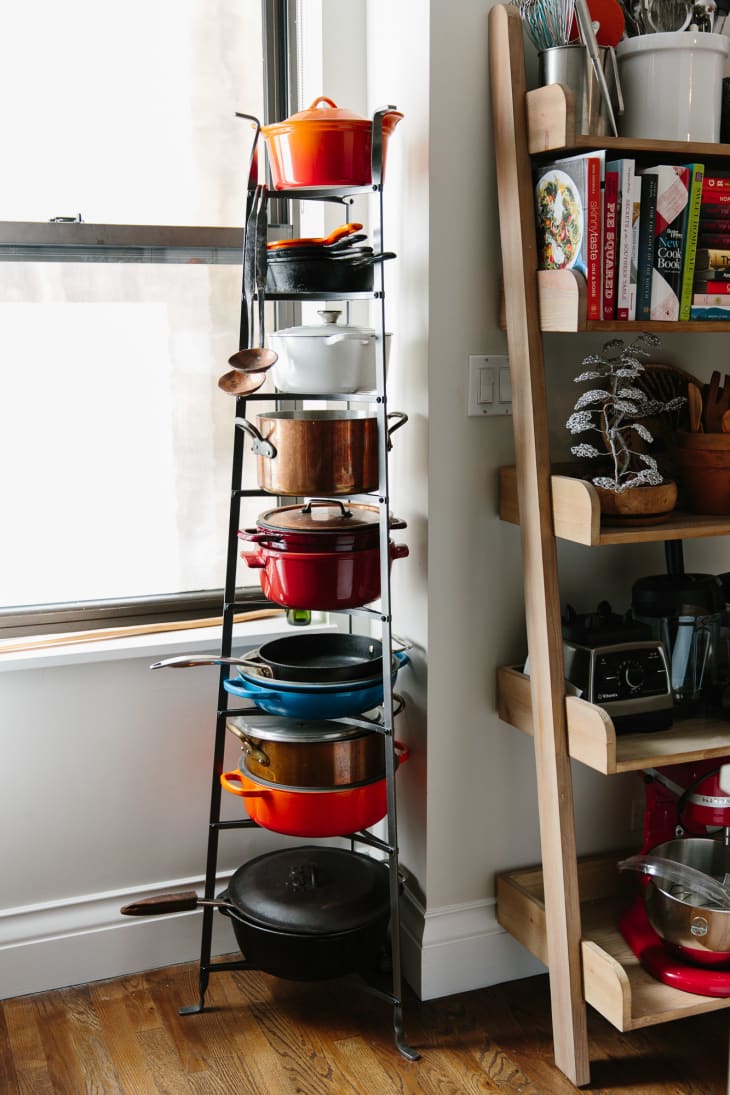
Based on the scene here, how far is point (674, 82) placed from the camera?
1.79 meters

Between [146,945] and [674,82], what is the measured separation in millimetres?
1902

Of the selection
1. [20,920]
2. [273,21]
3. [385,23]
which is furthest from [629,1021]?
[273,21]

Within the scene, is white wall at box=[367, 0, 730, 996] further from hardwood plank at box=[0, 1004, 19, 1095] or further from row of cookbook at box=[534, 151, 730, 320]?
hardwood plank at box=[0, 1004, 19, 1095]

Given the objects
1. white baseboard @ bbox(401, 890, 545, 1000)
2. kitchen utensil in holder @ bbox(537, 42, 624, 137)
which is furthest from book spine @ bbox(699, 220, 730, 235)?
white baseboard @ bbox(401, 890, 545, 1000)

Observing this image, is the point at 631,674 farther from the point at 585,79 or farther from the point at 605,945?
the point at 585,79

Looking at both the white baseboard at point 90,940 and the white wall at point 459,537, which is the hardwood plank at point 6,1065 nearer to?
the white baseboard at point 90,940

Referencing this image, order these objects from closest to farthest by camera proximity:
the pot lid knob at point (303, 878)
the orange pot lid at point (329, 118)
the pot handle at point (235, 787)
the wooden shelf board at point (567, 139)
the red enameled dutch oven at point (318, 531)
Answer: the wooden shelf board at point (567, 139)
the orange pot lid at point (329, 118)
the red enameled dutch oven at point (318, 531)
the pot handle at point (235, 787)
the pot lid knob at point (303, 878)

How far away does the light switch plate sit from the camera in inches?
78.1

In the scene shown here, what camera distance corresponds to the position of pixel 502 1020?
2.08 metres

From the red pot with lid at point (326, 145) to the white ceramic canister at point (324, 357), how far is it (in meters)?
0.23

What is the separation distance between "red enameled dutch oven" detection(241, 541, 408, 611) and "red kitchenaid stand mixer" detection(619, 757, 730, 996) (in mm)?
662

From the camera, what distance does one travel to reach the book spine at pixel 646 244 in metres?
1.77

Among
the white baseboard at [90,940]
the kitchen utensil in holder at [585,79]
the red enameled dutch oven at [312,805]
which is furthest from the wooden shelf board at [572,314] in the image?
the white baseboard at [90,940]

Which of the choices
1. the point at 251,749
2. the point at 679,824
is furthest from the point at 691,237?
the point at 251,749
